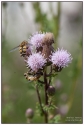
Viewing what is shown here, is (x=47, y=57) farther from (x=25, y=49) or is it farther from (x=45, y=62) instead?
(x=25, y=49)

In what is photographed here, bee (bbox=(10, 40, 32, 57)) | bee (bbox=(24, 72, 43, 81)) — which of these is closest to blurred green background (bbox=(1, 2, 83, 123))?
bee (bbox=(10, 40, 32, 57))

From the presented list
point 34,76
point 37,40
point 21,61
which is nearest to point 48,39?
point 37,40

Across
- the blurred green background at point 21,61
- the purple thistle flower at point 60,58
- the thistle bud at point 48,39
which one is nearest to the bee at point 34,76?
the purple thistle flower at point 60,58

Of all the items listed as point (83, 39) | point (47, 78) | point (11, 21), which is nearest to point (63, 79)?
point (11, 21)

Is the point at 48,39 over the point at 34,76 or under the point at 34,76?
over

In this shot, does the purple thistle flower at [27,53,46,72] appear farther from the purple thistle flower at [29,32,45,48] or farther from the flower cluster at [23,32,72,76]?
the purple thistle flower at [29,32,45,48]

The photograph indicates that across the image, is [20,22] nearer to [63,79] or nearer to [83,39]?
[63,79]

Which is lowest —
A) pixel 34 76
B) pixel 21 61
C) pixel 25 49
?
pixel 34 76

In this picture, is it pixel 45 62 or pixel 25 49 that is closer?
pixel 45 62
